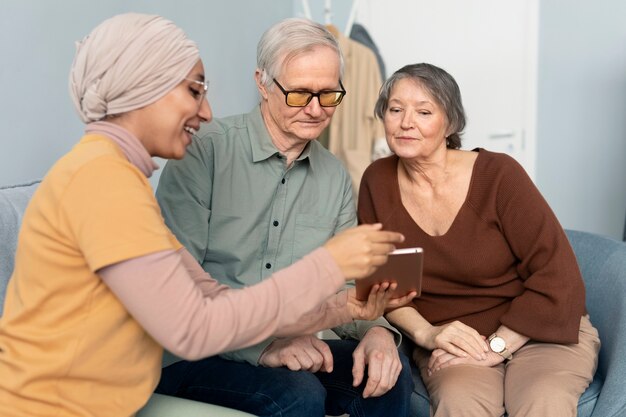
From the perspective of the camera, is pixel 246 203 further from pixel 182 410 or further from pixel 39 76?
pixel 39 76

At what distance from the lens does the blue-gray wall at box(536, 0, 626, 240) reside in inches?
149

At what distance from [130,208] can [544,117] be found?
3288 millimetres

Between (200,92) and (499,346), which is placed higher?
A: (200,92)

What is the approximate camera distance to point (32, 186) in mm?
1679

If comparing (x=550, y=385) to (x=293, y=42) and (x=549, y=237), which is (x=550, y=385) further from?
(x=293, y=42)

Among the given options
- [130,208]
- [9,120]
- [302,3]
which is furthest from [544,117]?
[130,208]

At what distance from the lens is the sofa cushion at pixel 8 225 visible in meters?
1.48

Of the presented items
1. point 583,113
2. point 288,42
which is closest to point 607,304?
point 288,42

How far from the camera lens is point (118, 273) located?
3.55 ft

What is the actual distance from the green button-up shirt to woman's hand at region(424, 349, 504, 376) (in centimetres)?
21

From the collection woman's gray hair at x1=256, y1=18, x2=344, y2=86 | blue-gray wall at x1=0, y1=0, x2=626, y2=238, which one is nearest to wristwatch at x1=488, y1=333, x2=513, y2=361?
woman's gray hair at x1=256, y1=18, x2=344, y2=86

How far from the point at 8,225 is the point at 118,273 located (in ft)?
1.81

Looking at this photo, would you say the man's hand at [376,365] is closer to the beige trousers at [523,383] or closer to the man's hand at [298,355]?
the man's hand at [298,355]

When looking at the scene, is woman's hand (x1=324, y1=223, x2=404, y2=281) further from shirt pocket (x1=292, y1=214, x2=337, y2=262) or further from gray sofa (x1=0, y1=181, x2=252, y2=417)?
shirt pocket (x1=292, y1=214, x2=337, y2=262)
